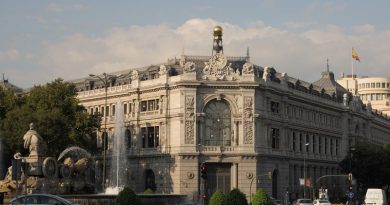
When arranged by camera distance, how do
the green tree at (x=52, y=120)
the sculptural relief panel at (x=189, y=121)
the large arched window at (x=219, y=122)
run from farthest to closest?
the large arched window at (x=219, y=122) < the sculptural relief panel at (x=189, y=121) < the green tree at (x=52, y=120)

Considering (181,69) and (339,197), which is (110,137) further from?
(339,197)

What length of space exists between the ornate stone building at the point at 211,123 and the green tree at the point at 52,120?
4.38 meters

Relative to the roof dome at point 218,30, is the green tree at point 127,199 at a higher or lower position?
lower

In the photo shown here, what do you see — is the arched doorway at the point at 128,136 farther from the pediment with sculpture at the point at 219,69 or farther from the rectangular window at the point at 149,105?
the pediment with sculpture at the point at 219,69

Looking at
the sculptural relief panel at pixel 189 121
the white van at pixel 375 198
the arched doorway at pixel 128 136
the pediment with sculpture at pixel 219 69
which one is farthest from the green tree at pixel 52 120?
the white van at pixel 375 198

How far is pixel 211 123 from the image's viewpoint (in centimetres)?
9300

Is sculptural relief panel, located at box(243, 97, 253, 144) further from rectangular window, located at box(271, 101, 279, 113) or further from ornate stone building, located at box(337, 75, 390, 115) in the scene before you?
ornate stone building, located at box(337, 75, 390, 115)

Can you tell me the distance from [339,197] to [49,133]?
5021 centimetres

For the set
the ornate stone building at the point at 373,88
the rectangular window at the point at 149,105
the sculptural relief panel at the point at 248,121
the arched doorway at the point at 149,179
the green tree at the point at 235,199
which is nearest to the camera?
the green tree at the point at 235,199

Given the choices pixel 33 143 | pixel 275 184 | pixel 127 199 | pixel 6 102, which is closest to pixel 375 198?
pixel 275 184

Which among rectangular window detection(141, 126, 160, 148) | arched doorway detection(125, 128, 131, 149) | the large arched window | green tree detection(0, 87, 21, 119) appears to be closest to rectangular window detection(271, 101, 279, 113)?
the large arched window

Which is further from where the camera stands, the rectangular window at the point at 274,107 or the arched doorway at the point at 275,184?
the rectangular window at the point at 274,107

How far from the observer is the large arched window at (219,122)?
92.9 meters

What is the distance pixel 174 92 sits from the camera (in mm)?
93188
